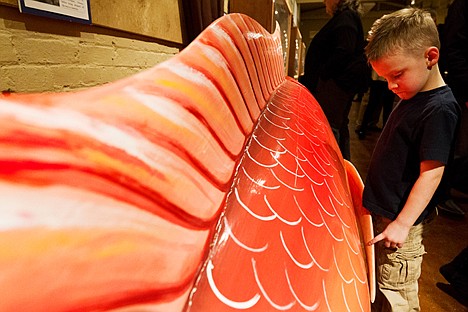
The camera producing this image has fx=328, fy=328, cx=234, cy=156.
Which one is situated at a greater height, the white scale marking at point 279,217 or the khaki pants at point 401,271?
the white scale marking at point 279,217

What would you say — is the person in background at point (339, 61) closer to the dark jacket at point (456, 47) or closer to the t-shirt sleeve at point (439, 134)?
the dark jacket at point (456, 47)

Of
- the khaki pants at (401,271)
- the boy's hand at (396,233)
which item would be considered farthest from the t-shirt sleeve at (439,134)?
the khaki pants at (401,271)

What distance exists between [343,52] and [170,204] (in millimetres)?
2568

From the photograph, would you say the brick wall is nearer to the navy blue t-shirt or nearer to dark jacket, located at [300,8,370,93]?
the navy blue t-shirt

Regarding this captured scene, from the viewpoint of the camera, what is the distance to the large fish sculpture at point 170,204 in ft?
0.74

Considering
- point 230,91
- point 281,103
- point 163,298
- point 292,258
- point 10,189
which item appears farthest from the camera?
point 281,103

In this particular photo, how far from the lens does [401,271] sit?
4.41 feet

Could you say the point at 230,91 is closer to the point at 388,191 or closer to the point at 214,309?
the point at 214,309

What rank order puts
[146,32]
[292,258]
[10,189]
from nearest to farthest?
[10,189] → [292,258] → [146,32]

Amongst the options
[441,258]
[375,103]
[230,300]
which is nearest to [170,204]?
[230,300]

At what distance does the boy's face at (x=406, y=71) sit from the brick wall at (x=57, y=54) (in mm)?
1249

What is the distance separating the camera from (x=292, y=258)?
1.57 ft

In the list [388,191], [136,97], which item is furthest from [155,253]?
[388,191]

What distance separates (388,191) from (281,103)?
23.2 inches
